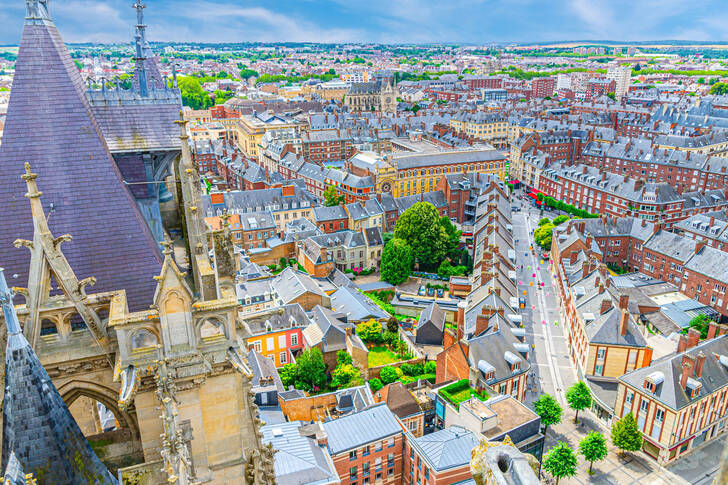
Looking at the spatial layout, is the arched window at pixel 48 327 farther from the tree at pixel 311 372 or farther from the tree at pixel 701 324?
the tree at pixel 701 324

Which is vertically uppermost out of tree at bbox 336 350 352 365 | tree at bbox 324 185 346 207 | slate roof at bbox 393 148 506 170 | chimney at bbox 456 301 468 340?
slate roof at bbox 393 148 506 170

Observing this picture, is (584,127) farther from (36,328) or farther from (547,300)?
(36,328)

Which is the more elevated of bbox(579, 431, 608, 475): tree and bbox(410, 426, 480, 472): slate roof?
bbox(410, 426, 480, 472): slate roof

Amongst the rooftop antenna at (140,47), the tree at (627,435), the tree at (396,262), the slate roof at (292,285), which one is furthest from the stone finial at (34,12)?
the tree at (396,262)

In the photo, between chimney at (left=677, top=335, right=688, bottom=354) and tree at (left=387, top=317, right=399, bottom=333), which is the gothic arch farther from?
chimney at (left=677, top=335, right=688, bottom=354)

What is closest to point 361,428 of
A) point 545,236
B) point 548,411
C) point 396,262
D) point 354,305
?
point 548,411

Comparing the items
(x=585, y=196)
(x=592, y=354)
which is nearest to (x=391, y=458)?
(x=592, y=354)

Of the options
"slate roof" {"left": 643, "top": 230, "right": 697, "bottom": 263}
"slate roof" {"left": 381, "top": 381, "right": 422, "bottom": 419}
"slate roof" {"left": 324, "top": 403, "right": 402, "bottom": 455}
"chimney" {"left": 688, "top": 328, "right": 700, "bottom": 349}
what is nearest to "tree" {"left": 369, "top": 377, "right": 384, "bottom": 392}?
"slate roof" {"left": 381, "top": 381, "right": 422, "bottom": 419}
